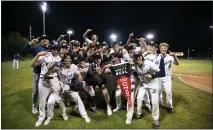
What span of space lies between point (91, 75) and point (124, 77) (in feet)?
3.56

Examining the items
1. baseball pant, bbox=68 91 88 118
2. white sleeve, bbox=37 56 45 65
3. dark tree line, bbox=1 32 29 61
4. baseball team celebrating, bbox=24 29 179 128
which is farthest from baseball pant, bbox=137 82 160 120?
dark tree line, bbox=1 32 29 61

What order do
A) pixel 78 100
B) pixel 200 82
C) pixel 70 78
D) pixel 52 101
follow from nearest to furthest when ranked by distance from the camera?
1. pixel 52 101
2. pixel 78 100
3. pixel 70 78
4. pixel 200 82

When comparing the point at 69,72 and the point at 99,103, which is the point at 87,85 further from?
the point at 99,103

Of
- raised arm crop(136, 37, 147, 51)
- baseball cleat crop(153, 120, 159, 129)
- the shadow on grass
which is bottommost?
baseball cleat crop(153, 120, 159, 129)

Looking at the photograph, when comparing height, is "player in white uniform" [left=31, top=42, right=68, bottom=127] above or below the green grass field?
above

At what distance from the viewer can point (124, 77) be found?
296 inches

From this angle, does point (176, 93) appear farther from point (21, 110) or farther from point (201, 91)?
point (21, 110)

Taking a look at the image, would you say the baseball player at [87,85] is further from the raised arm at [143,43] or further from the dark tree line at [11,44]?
the dark tree line at [11,44]

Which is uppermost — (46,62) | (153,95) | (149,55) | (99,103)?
(149,55)

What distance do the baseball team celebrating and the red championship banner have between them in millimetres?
222

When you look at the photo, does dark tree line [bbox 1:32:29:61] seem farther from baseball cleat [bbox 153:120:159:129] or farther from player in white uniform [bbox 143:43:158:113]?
baseball cleat [bbox 153:120:159:129]

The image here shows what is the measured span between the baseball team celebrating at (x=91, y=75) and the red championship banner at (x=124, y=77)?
0.22m

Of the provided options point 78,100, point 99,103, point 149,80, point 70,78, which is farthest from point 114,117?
point 70,78

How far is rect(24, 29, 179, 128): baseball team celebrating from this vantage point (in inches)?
278
